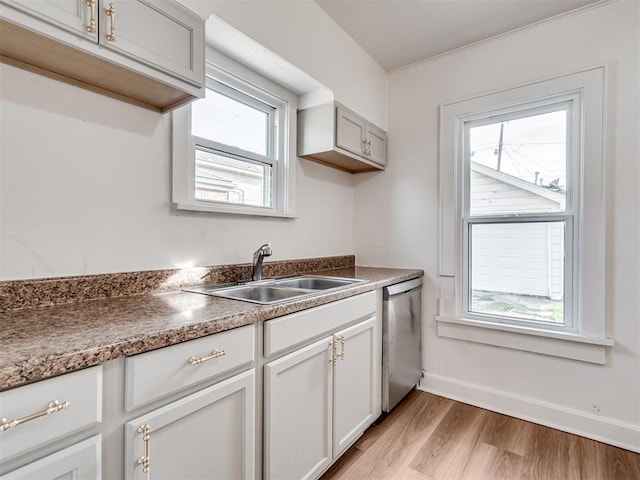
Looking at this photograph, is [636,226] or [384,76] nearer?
[636,226]

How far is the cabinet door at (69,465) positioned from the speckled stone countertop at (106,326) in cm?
18

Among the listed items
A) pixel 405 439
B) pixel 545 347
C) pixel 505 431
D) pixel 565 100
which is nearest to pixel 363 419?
pixel 405 439

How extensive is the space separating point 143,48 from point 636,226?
258cm

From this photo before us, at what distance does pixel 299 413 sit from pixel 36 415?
0.93 metres

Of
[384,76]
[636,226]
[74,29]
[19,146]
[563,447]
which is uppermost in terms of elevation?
[384,76]

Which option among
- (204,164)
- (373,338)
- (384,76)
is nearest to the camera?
(204,164)

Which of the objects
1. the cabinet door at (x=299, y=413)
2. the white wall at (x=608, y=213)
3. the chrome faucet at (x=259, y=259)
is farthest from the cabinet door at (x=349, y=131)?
the cabinet door at (x=299, y=413)

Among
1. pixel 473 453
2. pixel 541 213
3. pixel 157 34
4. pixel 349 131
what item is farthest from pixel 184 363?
pixel 541 213

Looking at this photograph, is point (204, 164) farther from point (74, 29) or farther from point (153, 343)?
point (153, 343)

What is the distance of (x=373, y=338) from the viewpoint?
191 cm

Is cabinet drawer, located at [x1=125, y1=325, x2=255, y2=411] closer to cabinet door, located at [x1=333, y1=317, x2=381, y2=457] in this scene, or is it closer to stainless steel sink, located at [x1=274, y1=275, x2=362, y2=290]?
cabinet door, located at [x1=333, y1=317, x2=381, y2=457]

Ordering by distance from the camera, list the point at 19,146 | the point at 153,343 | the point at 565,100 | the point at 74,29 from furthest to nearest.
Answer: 1. the point at 565,100
2. the point at 19,146
3. the point at 74,29
4. the point at 153,343

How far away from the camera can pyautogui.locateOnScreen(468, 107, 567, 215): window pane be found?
2115mm

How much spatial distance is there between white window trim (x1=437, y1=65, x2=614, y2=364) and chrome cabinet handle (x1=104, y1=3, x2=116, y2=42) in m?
2.16
